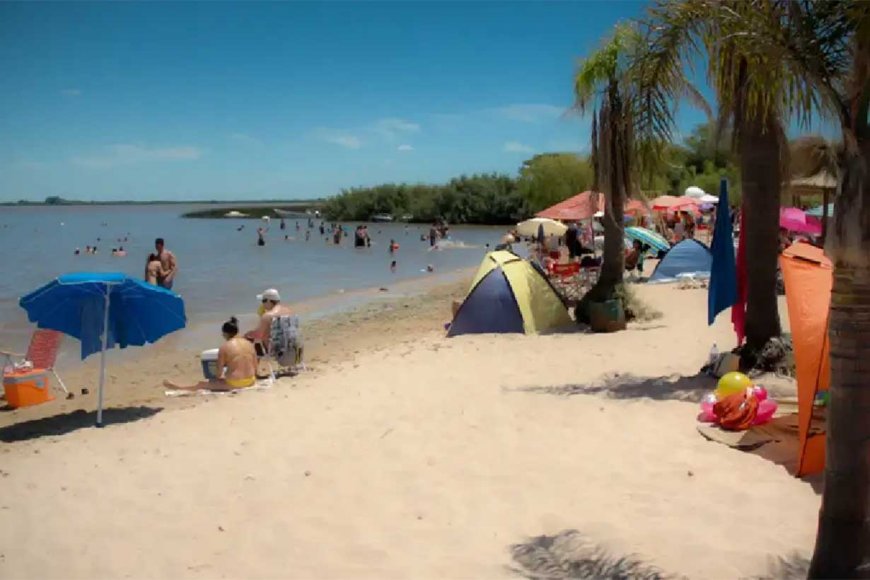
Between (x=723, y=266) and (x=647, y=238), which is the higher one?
(x=647, y=238)

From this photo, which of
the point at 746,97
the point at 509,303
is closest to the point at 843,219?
the point at 746,97

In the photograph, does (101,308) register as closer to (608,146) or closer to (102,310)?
(102,310)

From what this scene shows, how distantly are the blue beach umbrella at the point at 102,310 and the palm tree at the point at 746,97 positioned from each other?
489 centimetres

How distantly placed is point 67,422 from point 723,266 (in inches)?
260

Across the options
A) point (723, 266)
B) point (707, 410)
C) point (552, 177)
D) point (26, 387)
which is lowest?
point (26, 387)

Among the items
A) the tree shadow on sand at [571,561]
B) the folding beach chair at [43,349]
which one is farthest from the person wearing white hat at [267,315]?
the tree shadow on sand at [571,561]

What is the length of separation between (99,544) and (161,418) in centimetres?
302

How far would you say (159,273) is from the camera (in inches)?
472

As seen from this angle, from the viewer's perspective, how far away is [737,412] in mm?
5852

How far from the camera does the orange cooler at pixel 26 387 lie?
855 centimetres

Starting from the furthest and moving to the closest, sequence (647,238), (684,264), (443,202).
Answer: (443,202) → (647,238) → (684,264)

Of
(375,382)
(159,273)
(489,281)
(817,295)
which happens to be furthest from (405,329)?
(817,295)

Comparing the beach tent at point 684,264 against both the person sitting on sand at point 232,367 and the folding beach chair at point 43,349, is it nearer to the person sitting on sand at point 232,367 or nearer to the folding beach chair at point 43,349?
the person sitting on sand at point 232,367

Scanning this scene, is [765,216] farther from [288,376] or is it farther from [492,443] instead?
[288,376]
